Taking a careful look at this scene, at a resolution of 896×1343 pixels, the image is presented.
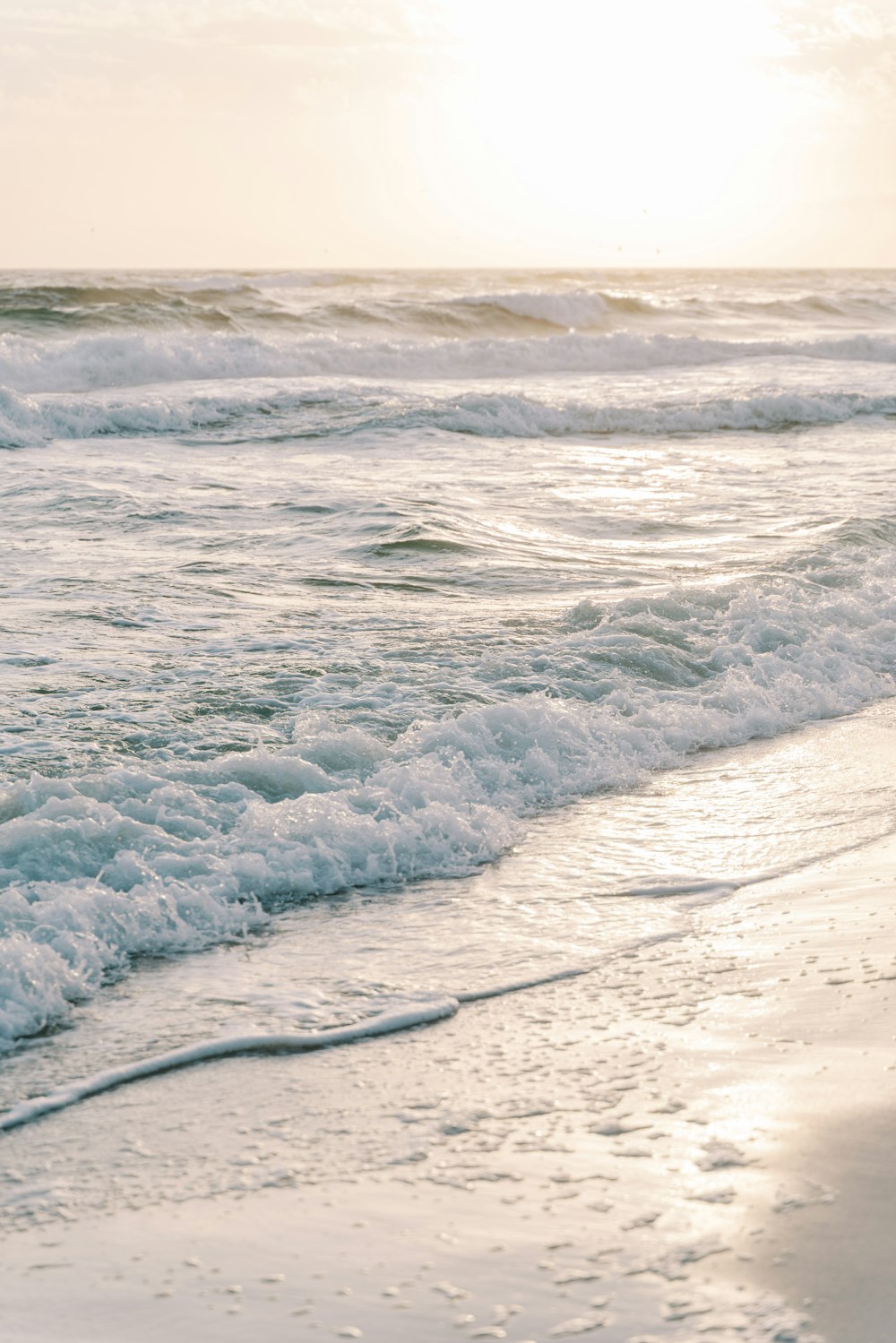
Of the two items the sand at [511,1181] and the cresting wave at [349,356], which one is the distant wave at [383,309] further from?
the sand at [511,1181]

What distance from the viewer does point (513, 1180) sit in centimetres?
242

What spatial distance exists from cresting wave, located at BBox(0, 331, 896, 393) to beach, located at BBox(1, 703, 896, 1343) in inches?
644

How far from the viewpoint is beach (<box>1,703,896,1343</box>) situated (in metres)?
2.06

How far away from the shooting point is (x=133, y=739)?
502 cm

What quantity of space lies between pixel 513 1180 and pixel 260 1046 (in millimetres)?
848

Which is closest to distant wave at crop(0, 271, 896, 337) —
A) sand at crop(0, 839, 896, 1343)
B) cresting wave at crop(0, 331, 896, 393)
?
cresting wave at crop(0, 331, 896, 393)

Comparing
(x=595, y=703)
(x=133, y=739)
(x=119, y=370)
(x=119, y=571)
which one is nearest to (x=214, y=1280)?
(x=133, y=739)

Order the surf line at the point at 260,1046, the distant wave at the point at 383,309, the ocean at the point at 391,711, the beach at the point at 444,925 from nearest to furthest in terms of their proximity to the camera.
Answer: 1. the beach at the point at 444,925
2. the surf line at the point at 260,1046
3. the ocean at the point at 391,711
4. the distant wave at the point at 383,309

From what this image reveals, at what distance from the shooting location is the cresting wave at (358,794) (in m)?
3.66

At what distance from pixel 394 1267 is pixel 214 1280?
0.29 meters

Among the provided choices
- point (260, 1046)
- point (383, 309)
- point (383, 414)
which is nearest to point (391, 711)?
point (260, 1046)

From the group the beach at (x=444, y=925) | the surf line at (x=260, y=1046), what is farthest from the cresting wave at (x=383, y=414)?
the surf line at (x=260, y=1046)

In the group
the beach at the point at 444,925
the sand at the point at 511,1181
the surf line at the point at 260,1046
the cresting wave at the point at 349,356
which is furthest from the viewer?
the cresting wave at the point at 349,356

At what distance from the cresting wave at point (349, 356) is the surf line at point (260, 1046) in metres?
16.1
